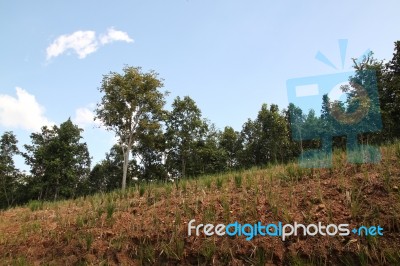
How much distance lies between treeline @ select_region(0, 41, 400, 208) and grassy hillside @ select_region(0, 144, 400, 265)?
18696mm

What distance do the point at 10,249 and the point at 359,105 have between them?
21.8 meters

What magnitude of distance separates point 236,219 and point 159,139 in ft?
92.1

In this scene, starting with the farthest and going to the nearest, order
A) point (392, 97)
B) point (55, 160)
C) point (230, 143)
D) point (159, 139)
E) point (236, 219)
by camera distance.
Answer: point (230, 143) < point (55, 160) < point (159, 139) < point (392, 97) < point (236, 219)

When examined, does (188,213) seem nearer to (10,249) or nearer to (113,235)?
(113,235)

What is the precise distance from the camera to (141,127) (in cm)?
3109

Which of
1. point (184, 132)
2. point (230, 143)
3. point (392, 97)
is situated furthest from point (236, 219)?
point (230, 143)

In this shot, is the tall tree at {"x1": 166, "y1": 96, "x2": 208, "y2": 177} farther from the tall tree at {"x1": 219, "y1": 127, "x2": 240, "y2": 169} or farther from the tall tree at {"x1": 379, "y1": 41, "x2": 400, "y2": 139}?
the tall tree at {"x1": 379, "y1": 41, "x2": 400, "y2": 139}

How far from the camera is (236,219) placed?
16.8ft

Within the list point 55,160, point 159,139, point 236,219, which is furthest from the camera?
point 55,160

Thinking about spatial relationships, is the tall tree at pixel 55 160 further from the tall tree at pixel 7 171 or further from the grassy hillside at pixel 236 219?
the grassy hillside at pixel 236 219

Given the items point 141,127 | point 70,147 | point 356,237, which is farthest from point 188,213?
point 70,147

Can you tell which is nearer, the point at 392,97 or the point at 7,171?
the point at 392,97

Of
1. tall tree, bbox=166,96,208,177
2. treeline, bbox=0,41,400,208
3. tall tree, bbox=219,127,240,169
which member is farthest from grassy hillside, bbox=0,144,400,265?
tall tree, bbox=219,127,240,169

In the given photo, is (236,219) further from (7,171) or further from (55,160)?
(7,171)
